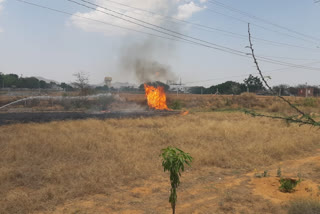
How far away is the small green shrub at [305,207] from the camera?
4.53 m

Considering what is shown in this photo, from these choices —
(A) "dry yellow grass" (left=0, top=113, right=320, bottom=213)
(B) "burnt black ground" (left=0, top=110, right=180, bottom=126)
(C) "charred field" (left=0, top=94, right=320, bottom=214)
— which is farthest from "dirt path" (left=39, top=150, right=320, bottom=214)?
(B) "burnt black ground" (left=0, top=110, right=180, bottom=126)

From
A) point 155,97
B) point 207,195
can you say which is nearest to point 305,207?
point 207,195

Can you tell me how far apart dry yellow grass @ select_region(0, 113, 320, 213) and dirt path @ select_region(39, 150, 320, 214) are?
18.8 inches

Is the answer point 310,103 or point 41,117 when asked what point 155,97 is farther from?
point 310,103

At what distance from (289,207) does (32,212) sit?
5220 millimetres

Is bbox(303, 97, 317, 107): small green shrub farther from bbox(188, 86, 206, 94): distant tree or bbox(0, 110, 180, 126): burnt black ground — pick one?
bbox(188, 86, 206, 94): distant tree

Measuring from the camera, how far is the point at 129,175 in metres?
7.14

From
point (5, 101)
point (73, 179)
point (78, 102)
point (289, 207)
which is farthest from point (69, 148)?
point (5, 101)

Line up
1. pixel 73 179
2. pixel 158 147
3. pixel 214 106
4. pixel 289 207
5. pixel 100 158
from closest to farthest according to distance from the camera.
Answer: pixel 289 207, pixel 73 179, pixel 100 158, pixel 158 147, pixel 214 106

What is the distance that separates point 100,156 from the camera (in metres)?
8.59

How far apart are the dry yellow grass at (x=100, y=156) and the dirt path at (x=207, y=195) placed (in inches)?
18.8

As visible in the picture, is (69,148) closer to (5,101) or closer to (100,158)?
(100,158)

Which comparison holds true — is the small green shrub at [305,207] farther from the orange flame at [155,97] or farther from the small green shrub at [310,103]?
the small green shrub at [310,103]

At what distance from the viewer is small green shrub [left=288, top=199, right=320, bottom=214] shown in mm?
4531
